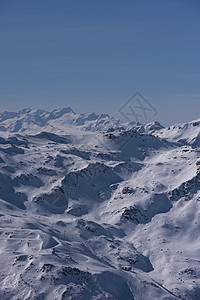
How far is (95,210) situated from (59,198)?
1847cm

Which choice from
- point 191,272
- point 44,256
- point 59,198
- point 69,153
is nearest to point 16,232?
point 44,256

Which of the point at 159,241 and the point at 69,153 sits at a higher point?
the point at 69,153

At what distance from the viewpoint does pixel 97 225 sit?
126 meters

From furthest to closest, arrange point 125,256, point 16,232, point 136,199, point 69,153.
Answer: point 69,153, point 136,199, point 125,256, point 16,232

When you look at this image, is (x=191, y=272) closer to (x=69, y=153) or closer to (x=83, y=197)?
(x=83, y=197)

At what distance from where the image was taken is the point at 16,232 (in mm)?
100500

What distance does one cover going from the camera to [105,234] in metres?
123

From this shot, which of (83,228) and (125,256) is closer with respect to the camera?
(125,256)

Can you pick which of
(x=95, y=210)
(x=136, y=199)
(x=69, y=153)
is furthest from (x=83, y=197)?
(x=69, y=153)

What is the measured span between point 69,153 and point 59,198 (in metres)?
49.8

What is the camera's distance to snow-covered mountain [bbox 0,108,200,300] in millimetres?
81938

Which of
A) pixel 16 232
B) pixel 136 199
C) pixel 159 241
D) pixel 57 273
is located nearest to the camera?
pixel 57 273

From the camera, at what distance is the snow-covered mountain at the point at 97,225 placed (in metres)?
81.9

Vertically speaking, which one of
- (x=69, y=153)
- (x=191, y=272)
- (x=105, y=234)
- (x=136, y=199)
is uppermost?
(x=69, y=153)
